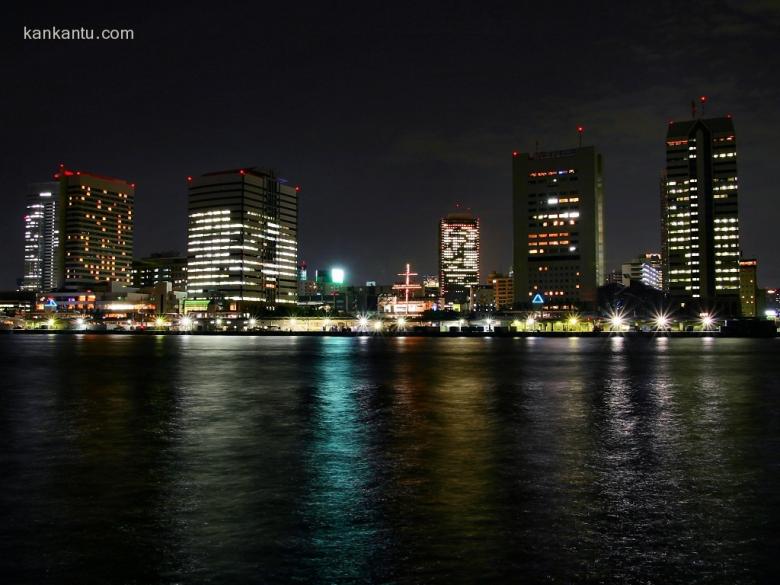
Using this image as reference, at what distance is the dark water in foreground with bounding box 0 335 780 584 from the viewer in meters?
10.3

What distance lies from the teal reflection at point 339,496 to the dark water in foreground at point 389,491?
2.5 inches

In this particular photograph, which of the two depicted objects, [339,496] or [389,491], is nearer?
[339,496]

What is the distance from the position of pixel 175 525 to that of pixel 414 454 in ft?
28.7

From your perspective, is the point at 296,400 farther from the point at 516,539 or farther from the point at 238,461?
the point at 516,539

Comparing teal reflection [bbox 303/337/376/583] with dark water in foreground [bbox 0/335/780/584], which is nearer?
dark water in foreground [bbox 0/335/780/584]

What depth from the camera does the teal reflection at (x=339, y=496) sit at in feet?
34.1

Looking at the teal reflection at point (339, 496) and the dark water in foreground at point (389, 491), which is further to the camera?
the teal reflection at point (339, 496)

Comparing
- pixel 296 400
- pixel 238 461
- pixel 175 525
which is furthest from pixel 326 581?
pixel 296 400

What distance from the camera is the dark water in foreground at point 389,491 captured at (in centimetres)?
1027

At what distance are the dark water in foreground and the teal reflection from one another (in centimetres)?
6

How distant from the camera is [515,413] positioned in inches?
1153

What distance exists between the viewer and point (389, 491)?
15008mm

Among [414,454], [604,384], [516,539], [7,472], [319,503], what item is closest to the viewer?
[516,539]

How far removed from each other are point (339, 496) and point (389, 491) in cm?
117
